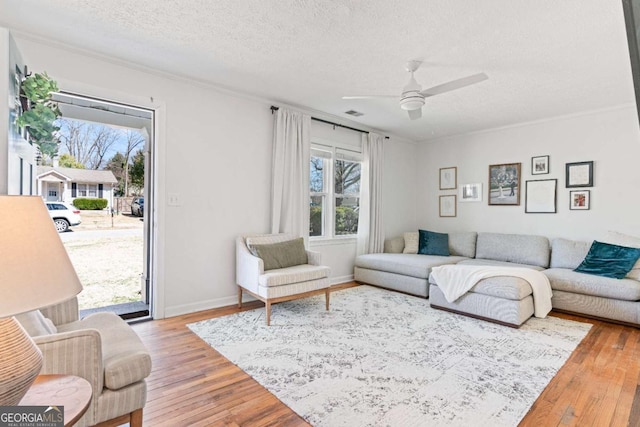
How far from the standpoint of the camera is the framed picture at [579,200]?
4.39 metres

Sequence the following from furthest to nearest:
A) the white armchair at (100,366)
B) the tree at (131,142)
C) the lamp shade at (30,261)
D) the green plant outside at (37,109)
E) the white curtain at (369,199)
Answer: the white curtain at (369,199) → the tree at (131,142) → the green plant outside at (37,109) → the white armchair at (100,366) → the lamp shade at (30,261)

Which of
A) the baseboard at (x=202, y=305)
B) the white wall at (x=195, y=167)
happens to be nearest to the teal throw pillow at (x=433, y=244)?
the white wall at (x=195, y=167)

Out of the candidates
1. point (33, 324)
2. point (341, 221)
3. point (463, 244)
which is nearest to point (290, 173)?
point (341, 221)

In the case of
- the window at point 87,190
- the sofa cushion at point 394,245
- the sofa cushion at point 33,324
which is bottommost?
the sofa cushion at point 394,245

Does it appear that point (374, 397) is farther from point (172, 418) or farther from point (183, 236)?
point (183, 236)

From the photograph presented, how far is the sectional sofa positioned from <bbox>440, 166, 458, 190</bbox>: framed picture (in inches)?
35.6

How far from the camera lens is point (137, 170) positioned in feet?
14.6

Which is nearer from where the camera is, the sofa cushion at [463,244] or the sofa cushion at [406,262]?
the sofa cushion at [406,262]

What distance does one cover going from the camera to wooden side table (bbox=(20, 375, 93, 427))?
953 mm

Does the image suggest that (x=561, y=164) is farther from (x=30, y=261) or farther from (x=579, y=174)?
(x=30, y=261)

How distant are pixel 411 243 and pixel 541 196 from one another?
1.97m

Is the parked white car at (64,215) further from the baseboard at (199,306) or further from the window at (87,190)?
the baseboard at (199,306)

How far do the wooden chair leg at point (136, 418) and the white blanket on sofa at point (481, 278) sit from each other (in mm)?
3031

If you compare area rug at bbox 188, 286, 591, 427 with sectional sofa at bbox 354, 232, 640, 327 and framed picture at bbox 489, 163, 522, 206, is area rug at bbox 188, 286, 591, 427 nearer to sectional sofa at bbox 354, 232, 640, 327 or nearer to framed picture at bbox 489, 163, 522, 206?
sectional sofa at bbox 354, 232, 640, 327
